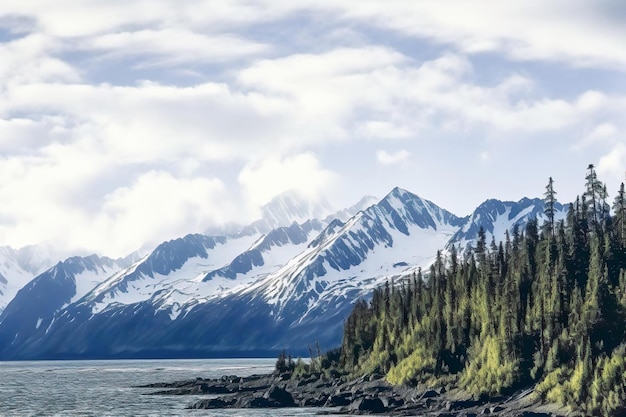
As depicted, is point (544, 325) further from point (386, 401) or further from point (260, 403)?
point (260, 403)

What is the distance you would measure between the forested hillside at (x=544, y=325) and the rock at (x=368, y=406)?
1420 cm

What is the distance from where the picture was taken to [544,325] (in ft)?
532

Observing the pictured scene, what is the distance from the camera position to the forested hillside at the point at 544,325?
470ft

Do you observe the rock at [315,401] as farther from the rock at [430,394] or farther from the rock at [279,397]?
the rock at [430,394]

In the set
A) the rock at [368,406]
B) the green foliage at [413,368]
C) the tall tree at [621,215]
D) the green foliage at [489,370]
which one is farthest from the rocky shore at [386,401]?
the tall tree at [621,215]

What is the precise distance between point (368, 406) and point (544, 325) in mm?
31802

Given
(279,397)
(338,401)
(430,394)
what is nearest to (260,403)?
(279,397)

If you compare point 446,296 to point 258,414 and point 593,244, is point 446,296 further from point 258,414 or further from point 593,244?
point 258,414

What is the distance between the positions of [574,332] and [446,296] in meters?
48.0

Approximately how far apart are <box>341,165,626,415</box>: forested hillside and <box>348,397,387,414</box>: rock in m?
14.2

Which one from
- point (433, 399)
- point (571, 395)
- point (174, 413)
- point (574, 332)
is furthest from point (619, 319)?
point (174, 413)

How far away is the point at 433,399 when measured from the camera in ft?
537

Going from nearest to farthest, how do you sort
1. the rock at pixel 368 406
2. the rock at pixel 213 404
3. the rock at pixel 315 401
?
the rock at pixel 368 406, the rock at pixel 213 404, the rock at pixel 315 401

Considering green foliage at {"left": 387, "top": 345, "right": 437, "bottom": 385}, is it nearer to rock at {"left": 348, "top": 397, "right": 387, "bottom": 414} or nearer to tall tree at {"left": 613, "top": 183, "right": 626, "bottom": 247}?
rock at {"left": 348, "top": 397, "right": 387, "bottom": 414}
